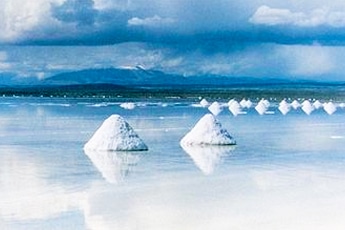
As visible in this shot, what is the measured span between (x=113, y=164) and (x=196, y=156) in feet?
7.44

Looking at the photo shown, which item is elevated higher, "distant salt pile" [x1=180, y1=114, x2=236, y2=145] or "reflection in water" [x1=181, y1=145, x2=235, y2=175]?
"distant salt pile" [x1=180, y1=114, x2=236, y2=145]

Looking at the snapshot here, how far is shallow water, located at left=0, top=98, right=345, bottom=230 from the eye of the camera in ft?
29.9

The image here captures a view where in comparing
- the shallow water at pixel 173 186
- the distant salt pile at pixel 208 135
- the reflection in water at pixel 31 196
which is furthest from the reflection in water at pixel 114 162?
the distant salt pile at pixel 208 135

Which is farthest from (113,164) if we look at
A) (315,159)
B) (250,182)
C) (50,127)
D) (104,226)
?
(50,127)

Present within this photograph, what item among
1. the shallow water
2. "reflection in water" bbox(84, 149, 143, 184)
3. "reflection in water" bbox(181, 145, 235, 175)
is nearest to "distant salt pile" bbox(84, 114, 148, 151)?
"reflection in water" bbox(84, 149, 143, 184)

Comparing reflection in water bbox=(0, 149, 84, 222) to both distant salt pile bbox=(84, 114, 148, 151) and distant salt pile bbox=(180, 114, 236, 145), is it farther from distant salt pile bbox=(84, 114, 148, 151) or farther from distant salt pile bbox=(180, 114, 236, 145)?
distant salt pile bbox=(180, 114, 236, 145)

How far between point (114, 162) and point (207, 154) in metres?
2.38

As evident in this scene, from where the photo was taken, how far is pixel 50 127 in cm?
2647

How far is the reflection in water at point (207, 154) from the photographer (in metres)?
14.3

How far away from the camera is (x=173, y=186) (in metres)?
11.6

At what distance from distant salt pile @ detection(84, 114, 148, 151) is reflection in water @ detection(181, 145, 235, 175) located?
3.77 ft

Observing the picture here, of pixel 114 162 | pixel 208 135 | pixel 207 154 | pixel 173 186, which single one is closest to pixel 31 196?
pixel 173 186

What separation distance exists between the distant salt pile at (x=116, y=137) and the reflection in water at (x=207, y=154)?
45.2 inches

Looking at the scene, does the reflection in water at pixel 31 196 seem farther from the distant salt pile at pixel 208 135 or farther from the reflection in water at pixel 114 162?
the distant salt pile at pixel 208 135
